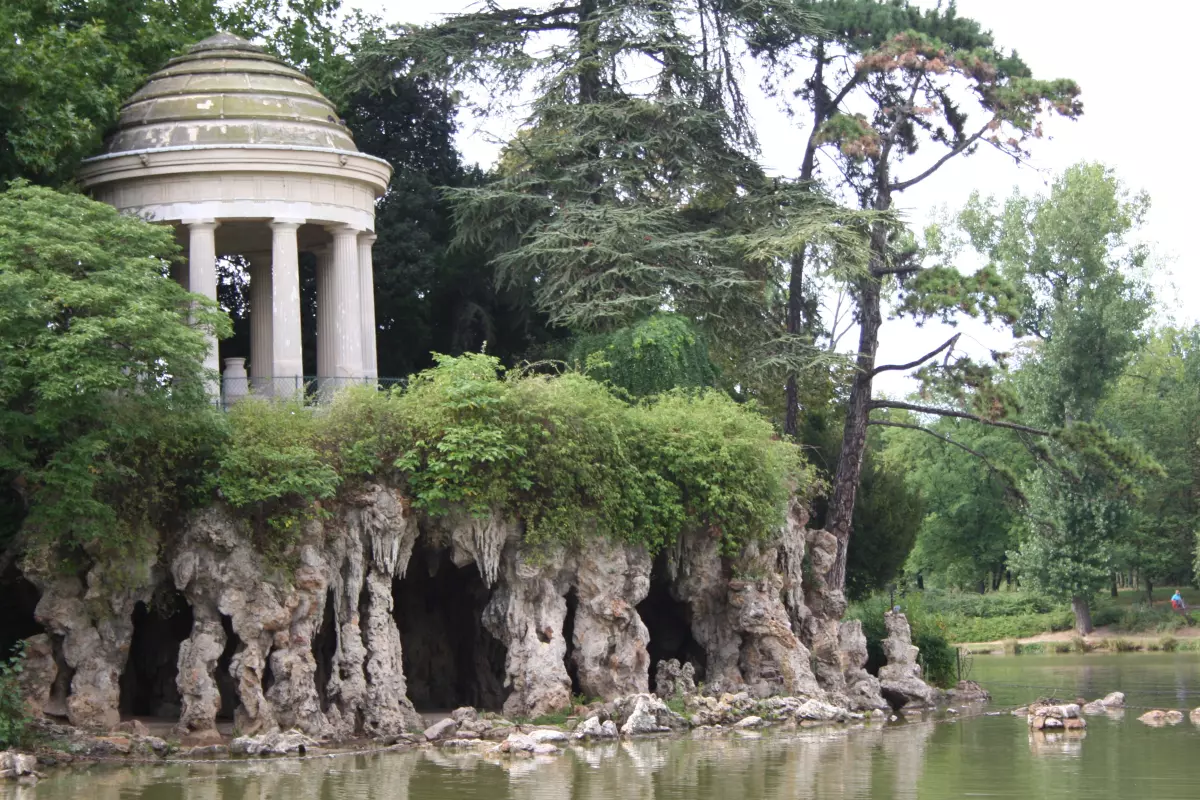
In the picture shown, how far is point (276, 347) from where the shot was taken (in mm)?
33344

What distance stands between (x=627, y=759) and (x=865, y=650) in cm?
1132

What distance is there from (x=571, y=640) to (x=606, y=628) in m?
1.27

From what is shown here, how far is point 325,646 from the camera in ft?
98.1

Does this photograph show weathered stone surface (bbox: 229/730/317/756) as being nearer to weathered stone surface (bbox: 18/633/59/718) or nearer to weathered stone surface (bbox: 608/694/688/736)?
weathered stone surface (bbox: 18/633/59/718)

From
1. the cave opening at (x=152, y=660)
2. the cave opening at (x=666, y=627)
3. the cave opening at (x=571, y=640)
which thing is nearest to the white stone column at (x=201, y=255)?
the cave opening at (x=152, y=660)

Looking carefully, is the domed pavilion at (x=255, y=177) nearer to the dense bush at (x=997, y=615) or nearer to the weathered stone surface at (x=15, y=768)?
the weathered stone surface at (x=15, y=768)

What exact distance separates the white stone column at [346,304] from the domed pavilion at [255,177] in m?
0.02

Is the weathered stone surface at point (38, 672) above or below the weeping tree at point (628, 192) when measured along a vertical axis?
below

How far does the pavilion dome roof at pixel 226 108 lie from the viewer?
32688mm

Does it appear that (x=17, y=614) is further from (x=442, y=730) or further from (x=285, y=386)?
(x=442, y=730)

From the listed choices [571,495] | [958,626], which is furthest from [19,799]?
[958,626]

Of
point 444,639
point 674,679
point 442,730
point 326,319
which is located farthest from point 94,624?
point 674,679

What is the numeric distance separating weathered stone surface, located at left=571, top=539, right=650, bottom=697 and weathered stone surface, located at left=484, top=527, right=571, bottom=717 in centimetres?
52

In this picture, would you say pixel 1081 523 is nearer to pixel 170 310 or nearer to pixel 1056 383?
pixel 1056 383
